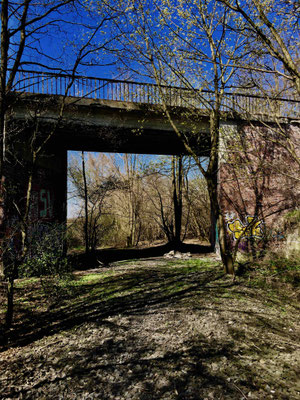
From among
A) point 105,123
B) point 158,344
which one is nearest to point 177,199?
point 105,123

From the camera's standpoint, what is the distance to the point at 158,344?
4758 mm

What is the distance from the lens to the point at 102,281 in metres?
8.55

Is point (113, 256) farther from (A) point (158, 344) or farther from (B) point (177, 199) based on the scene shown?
(A) point (158, 344)

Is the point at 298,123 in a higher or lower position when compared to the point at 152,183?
higher

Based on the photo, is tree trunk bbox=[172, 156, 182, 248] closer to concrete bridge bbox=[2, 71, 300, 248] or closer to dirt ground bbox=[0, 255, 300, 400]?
concrete bridge bbox=[2, 71, 300, 248]

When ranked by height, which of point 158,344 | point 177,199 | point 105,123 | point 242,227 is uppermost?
point 105,123

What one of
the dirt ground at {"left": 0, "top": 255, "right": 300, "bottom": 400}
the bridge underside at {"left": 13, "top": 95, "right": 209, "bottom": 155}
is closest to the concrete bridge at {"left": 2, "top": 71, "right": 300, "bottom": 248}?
the bridge underside at {"left": 13, "top": 95, "right": 209, "bottom": 155}

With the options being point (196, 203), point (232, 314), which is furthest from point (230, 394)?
point (196, 203)

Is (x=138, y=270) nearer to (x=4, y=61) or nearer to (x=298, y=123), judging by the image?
(x=4, y=61)

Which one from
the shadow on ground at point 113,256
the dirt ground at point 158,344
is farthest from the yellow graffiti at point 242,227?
the dirt ground at point 158,344

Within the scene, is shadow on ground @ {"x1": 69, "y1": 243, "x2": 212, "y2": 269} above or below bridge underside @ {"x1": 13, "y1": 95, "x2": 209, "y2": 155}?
below

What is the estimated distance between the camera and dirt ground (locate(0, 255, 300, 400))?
12.2 ft

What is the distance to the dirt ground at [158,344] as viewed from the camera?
3723 millimetres

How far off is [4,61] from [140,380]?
208 inches
